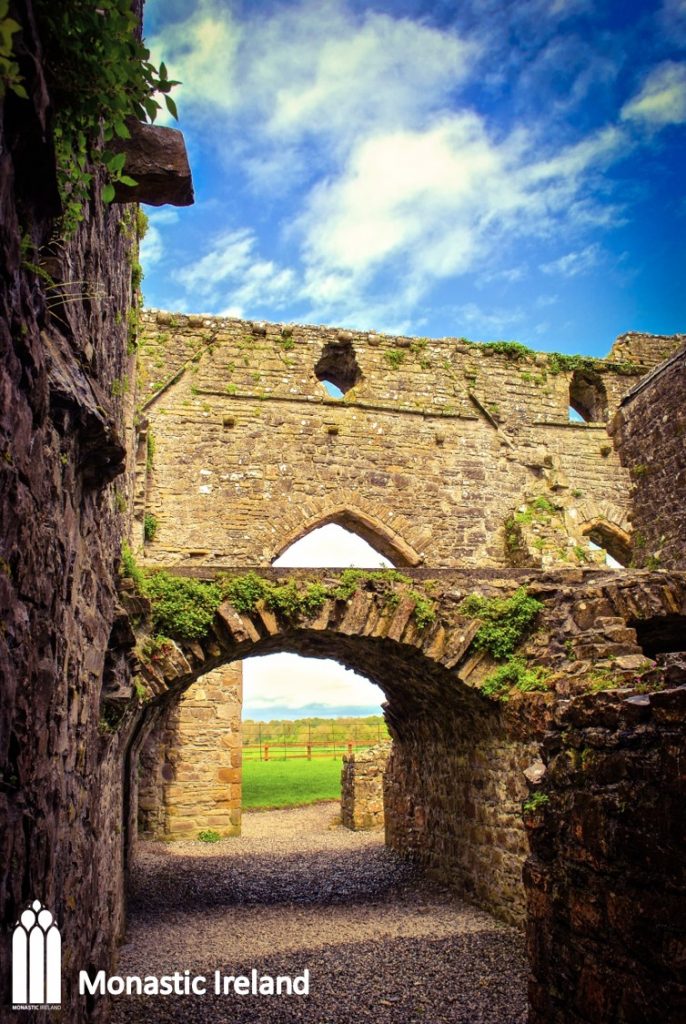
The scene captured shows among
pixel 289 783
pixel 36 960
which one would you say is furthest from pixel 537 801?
pixel 289 783

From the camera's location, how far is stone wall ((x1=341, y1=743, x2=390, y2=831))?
598 inches

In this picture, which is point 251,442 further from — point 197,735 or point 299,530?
point 197,735

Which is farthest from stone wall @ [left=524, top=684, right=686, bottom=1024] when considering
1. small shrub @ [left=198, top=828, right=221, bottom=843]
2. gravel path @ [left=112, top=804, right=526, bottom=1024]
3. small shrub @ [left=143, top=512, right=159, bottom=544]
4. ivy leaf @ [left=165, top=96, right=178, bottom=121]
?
small shrub @ [left=143, top=512, right=159, bottom=544]

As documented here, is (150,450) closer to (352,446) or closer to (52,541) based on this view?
(352,446)

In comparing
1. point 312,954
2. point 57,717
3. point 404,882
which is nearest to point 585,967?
point 57,717

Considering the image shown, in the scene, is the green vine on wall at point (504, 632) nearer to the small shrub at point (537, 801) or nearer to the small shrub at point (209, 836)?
the small shrub at point (537, 801)

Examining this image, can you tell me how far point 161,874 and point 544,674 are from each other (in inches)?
238

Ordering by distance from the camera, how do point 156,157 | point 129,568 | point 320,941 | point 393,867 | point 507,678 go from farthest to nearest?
point 393,867 < point 507,678 < point 320,941 < point 129,568 < point 156,157

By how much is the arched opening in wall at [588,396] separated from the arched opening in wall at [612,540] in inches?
98.3

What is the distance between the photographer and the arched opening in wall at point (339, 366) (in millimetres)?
15266

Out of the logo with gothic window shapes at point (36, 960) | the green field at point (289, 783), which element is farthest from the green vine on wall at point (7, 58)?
the green field at point (289, 783)

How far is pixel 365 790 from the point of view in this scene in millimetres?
15305

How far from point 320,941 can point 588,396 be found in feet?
43.5

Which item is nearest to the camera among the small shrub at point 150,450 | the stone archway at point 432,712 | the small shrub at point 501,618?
the stone archway at point 432,712
